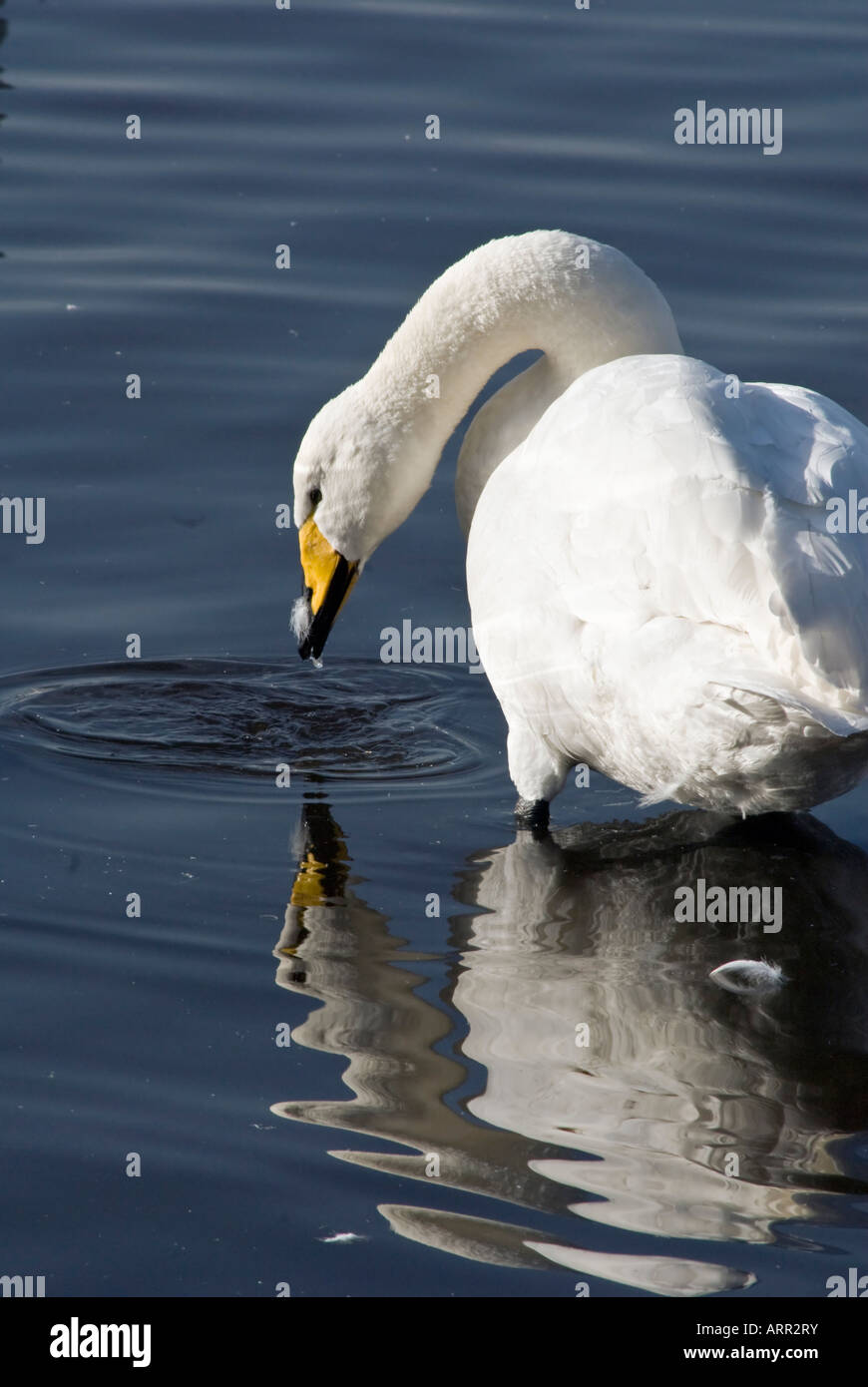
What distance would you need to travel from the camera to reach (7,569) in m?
7.91

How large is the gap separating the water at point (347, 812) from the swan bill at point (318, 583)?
0.79 feet

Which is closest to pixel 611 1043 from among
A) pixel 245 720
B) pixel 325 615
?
pixel 245 720

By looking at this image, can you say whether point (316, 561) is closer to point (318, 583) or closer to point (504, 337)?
point (318, 583)

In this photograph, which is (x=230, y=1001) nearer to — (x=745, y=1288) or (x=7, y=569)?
(x=745, y=1288)

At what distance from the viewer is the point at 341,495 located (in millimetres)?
7043

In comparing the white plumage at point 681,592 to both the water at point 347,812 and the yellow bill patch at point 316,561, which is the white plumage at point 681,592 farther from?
the yellow bill patch at point 316,561

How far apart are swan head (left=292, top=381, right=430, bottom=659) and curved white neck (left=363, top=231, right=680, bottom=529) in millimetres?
42

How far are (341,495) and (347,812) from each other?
3.89 feet

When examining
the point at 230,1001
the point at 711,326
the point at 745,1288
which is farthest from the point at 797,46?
the point at 745,1288

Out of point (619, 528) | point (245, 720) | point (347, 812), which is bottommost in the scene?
point (347, 812)

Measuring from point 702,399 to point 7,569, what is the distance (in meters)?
3.30

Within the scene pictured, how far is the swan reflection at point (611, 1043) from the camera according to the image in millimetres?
4383

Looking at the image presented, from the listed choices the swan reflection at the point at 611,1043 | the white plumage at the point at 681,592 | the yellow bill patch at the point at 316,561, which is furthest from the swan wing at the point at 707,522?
the yellow bill patch at the point at 316,561

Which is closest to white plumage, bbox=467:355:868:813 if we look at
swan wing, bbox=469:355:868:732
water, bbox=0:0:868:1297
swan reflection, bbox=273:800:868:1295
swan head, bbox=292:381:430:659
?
swan wing, bbox=469:355:868:732
